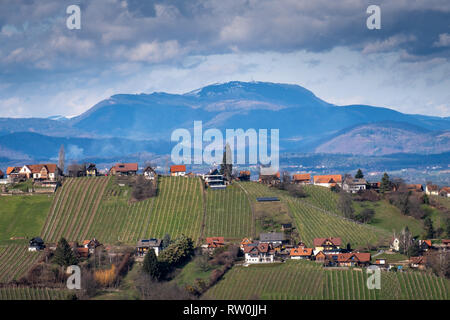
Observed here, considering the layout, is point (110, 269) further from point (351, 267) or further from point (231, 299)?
point (351, 267)

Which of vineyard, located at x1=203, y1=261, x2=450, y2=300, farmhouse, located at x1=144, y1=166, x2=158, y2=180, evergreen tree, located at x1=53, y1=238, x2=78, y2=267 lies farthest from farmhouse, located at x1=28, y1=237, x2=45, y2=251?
farmhouse, located at x1=144, y1=166, x2=158, y2=180

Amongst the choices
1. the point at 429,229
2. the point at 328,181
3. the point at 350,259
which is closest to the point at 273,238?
the point at 350,259

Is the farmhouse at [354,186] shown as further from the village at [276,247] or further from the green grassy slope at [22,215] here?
the green grassy slope at [22,215]

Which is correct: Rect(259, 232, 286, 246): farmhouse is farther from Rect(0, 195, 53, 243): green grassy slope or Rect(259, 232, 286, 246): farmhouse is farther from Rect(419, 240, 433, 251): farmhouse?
Rect(0, 195, 53, 243): green grassy slope

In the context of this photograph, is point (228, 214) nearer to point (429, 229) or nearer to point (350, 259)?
point (350, 259)

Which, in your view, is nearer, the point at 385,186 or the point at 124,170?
the point at 385,186
